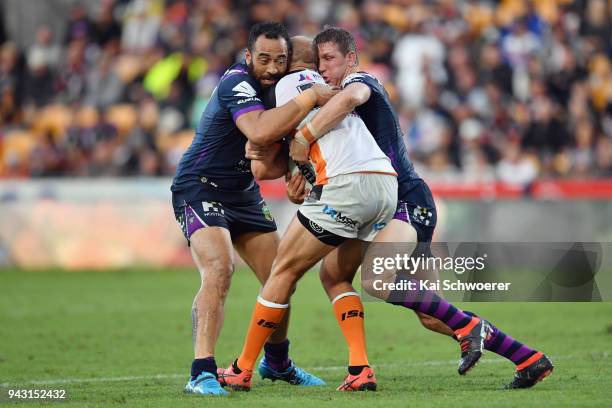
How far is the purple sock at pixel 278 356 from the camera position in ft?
28.8

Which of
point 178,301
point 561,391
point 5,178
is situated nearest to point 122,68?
point 5,178

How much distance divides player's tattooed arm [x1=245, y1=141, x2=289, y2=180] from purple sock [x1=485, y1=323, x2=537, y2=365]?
189 centimetres

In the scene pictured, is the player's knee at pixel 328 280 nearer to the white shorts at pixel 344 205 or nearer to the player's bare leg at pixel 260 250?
the white shorts at pixel 344 205

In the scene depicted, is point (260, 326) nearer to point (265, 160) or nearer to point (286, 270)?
point (286, 270)

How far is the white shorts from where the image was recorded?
303 inches

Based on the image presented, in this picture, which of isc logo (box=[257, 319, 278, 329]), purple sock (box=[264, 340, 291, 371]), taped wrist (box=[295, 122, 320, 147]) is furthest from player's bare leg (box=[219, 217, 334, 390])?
purple sock (box=[264, 340, 291, 371])

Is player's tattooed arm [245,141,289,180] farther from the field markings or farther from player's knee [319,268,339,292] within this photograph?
the field markings

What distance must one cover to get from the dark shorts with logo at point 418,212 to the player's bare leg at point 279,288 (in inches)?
26.7

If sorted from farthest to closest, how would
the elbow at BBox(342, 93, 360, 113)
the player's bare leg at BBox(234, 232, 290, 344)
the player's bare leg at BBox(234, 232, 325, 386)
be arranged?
the player's bare leg at BBox(234, 232, 290, 344), the player's bare leg at BBox(234, 232, 325, 386), the elbow at BBox(342, 93, 360, 113)

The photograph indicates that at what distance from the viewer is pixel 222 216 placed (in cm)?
867

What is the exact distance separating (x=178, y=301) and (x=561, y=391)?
8.35 meters

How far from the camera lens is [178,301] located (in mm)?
15312

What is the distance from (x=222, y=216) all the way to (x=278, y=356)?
3.80 feet

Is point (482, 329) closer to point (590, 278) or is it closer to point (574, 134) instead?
point (590, 278)
